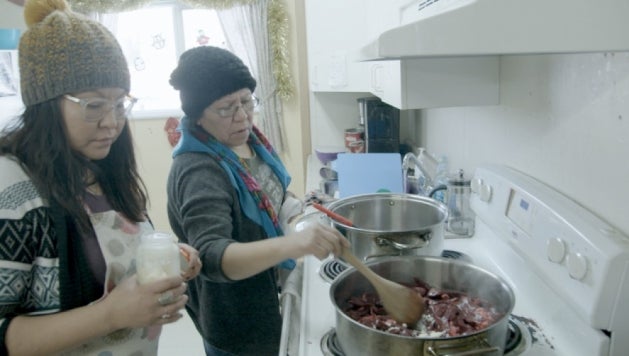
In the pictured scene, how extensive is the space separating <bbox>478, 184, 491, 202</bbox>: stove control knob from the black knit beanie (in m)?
0.70

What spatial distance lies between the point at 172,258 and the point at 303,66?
261cm

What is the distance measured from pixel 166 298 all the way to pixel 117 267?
167mm

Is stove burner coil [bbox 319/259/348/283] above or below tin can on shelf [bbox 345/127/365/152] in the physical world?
below

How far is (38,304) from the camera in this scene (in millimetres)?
888

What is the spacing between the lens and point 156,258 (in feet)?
2.89

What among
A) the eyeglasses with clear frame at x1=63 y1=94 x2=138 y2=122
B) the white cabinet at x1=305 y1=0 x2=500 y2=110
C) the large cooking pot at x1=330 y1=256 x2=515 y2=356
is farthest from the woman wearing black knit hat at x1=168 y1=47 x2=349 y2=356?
the white cabinet at x1=305 y1=0 x2=500 y2=110

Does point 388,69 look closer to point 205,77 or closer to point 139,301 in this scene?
point 205,77

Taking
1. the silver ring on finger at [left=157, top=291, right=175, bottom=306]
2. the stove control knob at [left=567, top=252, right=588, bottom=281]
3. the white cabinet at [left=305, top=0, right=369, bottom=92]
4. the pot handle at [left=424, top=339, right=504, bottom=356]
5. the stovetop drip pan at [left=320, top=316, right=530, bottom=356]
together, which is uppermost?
the white cabinet at [left=305, top=0, right=369, bottom=92]

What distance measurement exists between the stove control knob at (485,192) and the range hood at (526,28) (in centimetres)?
63

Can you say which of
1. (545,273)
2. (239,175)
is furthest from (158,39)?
(545,273)

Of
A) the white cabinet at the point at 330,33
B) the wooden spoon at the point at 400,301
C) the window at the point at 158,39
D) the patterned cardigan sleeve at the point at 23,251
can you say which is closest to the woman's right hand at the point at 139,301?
the patterned cardigan sleeve at the point at 23,251

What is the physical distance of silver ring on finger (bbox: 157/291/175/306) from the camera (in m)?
0.90

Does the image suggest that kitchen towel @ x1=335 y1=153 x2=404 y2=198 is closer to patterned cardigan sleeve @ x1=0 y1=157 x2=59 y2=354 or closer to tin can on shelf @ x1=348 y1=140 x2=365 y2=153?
tin can on shelf @ x1=348 y1=140 x2=365 y2=153

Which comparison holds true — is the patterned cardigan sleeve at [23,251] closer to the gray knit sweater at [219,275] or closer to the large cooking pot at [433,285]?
the gray knit sweater at [219,275]
